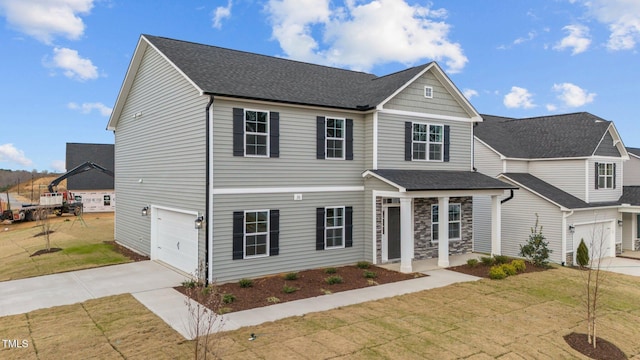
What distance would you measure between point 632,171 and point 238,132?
27.0 meters

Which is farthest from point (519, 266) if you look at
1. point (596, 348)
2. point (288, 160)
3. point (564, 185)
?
point (288, 160)

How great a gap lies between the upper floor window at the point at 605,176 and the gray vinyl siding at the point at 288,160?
13.7 m

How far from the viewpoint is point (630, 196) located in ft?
69.2

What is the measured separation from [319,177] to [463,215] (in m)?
7.57

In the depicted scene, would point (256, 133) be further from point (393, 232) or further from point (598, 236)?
point (598, 236)

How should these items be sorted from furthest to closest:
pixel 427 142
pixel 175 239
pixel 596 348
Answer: pixel 427 142, pixel 175 239, pixel 596 348

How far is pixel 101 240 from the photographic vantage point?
19.5 m

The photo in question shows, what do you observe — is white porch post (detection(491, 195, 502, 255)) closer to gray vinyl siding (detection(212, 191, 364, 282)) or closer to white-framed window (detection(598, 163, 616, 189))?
gray vinyl siding (detection(212, 191, 364, 282))

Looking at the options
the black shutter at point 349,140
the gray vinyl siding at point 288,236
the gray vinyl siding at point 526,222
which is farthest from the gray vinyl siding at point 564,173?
the black shutter at point 349,140

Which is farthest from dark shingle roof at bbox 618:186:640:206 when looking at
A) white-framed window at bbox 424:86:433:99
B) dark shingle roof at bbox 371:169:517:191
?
white-framed window at bbox 424:86:433:99

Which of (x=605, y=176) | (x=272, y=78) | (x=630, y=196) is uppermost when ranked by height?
(x=272, y=78)

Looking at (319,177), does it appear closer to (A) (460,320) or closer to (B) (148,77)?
(A) (460,320)

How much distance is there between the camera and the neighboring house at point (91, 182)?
3772 centimetres

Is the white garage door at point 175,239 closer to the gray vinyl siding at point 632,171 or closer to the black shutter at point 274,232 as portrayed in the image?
the black shutter at point 274,232
